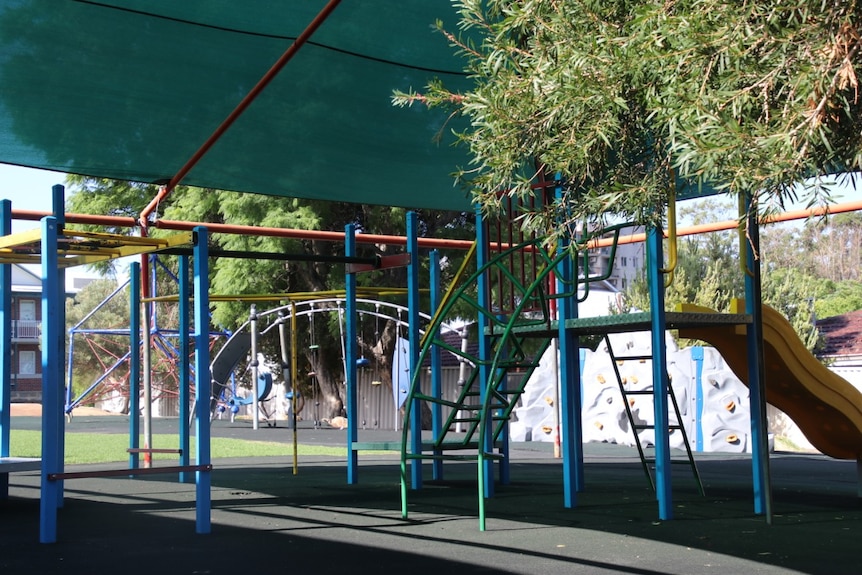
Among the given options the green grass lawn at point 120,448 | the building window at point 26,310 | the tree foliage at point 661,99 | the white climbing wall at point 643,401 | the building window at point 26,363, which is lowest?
the green grass lawn at point 120,448

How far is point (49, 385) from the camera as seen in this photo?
5992mm

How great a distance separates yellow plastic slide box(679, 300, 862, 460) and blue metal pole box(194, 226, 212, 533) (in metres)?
3.26

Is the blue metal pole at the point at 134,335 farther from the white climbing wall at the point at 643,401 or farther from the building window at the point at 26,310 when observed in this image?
the building window at the point at 26,310

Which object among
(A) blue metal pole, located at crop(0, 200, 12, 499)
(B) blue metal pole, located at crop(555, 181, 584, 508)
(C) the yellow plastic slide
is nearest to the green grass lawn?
(A) blue metal pole, located at crop(0, 200, 12, 499)

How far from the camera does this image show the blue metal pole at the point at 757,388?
676 centimetres

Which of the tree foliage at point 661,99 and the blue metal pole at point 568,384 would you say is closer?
the tree foliage at point 661,99

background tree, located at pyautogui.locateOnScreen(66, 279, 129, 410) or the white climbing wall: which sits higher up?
background tree, located at pyautogui.locateOnScreen(66, 279, 129, 410)

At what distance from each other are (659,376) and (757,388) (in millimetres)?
677

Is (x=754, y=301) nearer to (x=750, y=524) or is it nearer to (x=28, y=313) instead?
(x=750, y=524)

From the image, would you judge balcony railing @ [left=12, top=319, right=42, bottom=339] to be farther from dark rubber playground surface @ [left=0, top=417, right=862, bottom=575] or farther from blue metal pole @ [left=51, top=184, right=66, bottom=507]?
blue metal pole @ [left=51, top=184, right=66, bottom=507]

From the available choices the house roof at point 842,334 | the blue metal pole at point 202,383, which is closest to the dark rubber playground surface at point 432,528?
the blue metal pole at point 202,383

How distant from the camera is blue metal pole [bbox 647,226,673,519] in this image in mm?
6871

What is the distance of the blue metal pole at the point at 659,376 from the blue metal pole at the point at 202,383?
283 centimetres

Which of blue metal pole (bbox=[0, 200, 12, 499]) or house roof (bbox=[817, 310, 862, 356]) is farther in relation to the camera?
house roof (bbox=[817, 310, 862, 356])
